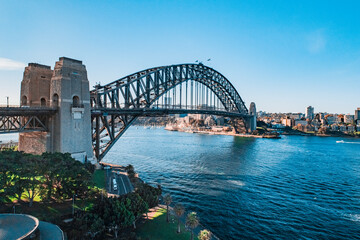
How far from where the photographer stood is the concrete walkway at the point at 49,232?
45.7 feet

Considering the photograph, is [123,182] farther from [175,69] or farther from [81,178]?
[175,69]

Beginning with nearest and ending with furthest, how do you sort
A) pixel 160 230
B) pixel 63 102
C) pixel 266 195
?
1. pixel 160 230
2. pixel 63 102
3. pixel 266 195

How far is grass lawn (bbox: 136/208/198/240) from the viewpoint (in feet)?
58.1

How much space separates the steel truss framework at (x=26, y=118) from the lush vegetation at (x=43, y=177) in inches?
178

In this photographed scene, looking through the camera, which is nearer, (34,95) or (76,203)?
(76,203)

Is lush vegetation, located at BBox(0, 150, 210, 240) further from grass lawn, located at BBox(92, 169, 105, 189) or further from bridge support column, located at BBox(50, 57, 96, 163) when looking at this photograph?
bridge support column, located at BBox(50, 57, 96, 163)

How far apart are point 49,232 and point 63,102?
53.0 ft

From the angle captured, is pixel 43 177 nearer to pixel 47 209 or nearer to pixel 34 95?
pixel 47 209

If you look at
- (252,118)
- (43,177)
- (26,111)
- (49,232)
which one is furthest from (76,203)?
(252,118)

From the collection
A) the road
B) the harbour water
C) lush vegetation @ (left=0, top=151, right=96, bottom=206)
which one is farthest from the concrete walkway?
the harbour water

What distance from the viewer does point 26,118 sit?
2708 centimetres

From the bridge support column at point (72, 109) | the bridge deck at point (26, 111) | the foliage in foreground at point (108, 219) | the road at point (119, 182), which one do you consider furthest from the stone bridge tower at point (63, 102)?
the foliage in foreground at point (108, 219)

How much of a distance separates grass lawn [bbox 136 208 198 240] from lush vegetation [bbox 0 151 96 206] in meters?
6.35

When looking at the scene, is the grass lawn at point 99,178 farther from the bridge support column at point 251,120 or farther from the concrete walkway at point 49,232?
the bridge support column at point 251,120
